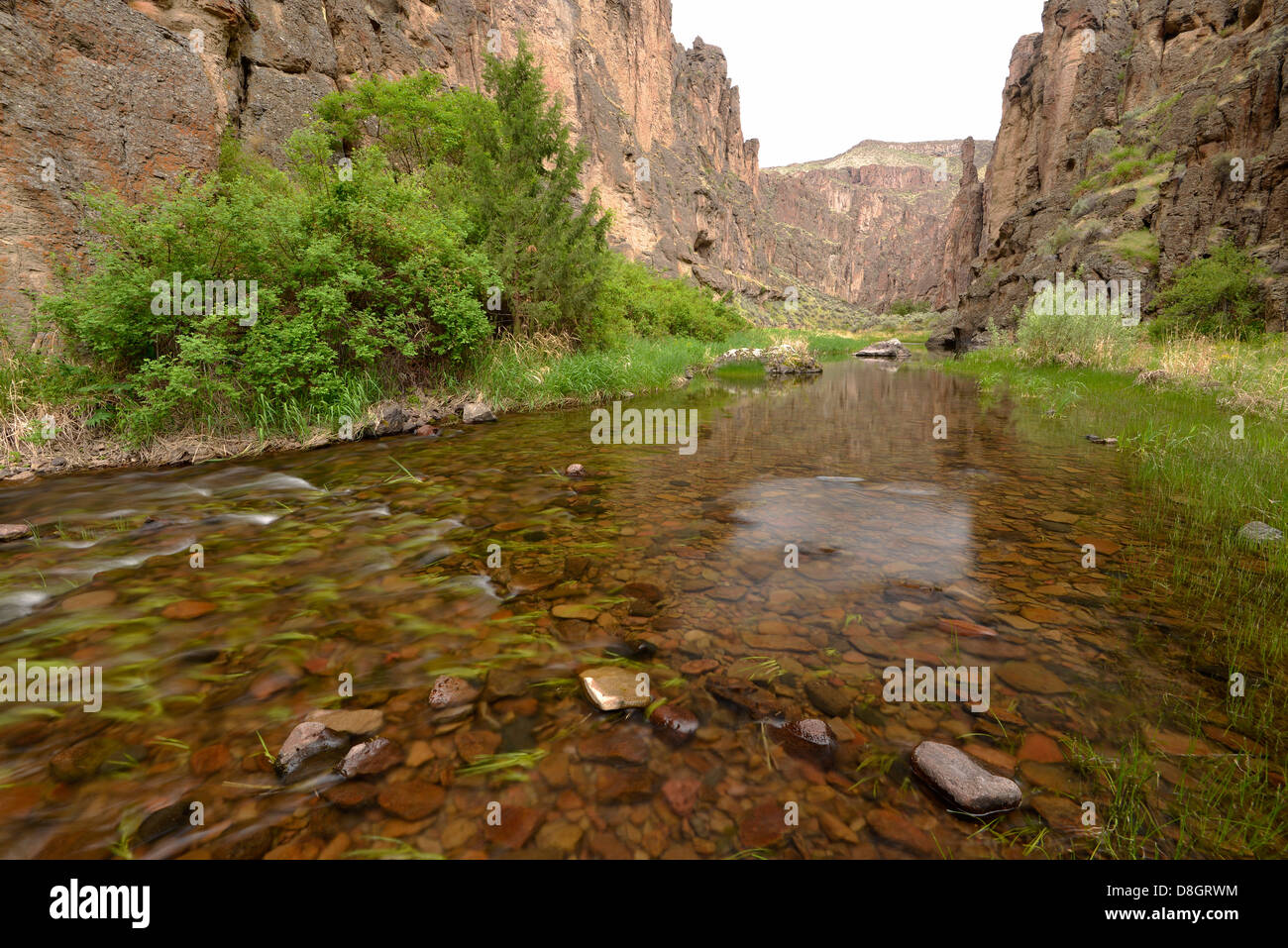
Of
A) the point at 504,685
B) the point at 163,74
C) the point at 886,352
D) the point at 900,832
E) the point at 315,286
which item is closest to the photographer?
the point at 900,832

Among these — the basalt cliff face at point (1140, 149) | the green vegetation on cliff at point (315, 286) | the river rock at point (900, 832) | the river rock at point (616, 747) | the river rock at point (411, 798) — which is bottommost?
the river rock at point (411, 798)

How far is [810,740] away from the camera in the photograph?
2.12 meters

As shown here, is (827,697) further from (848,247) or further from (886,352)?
(848,247)

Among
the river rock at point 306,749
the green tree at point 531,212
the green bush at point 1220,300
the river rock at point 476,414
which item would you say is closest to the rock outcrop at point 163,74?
the green tree at point 531,212

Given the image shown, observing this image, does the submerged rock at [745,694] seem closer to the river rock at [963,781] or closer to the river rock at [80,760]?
the river rock at [963,781]

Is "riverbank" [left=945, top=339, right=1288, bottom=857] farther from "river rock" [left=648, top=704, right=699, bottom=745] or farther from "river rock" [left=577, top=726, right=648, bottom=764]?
"river rock" [left=577, top=726, right=648, bottom=764]

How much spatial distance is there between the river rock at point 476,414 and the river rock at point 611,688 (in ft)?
28.1

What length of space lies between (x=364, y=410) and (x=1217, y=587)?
11.0 metres

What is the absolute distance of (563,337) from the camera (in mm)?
14398

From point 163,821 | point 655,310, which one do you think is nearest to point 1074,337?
point 655,310

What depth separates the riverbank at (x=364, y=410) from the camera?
272 inches

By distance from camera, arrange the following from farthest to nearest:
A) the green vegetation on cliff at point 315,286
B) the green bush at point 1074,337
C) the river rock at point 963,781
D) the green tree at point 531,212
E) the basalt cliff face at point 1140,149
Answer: the basalt cliff face at point 1140,149
the green bush at point 1074,337
the green tree at point 531,212
the green vegetation on cliff at point 315,286
the river rock at point 963,781

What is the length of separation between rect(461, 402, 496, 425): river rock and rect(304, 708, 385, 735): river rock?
845 centimetres

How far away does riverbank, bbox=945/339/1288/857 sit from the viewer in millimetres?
1690
